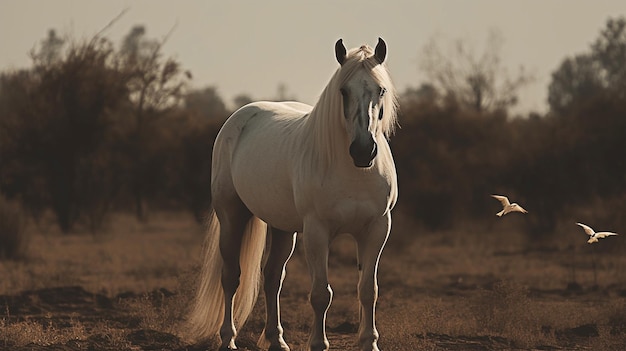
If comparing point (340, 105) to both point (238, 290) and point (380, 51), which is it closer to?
point (380, 51)

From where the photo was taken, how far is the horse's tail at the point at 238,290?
310 inches

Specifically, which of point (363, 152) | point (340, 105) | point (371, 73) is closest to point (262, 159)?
point (340, 105)

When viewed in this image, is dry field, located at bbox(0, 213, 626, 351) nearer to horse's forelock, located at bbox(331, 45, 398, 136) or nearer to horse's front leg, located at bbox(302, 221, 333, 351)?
horse's front leg, located at bbox(302, 221, 333, 351)

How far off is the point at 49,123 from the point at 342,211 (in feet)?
48.8

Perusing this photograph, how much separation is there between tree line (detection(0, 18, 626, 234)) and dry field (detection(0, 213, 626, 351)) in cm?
76

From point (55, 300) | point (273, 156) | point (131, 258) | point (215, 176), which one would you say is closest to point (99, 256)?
point (131, 258)

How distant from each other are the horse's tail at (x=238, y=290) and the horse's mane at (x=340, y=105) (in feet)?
5.45

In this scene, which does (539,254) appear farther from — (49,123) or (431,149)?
(49,123)

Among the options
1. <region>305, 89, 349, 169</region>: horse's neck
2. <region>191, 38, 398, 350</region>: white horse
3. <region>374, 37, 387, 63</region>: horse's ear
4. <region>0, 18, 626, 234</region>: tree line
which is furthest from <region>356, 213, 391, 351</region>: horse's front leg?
<region>0, 18, 626, 234</region>: tree line

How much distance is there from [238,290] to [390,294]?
397 cm

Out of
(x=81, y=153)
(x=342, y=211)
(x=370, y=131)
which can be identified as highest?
(x=81, y=153)

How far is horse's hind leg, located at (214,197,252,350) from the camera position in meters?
7.78

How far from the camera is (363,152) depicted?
231 inches

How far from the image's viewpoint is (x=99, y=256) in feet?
52.4
